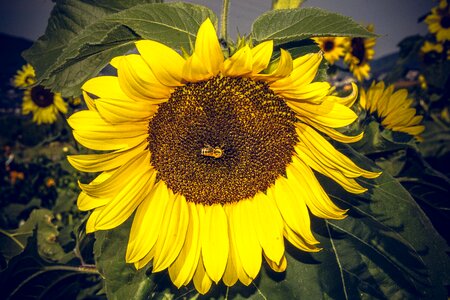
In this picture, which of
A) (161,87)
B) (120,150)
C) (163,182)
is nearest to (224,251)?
(163,182)

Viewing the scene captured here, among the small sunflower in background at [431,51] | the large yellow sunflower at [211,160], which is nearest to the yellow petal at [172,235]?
the large yellow sunflower at [211,160]

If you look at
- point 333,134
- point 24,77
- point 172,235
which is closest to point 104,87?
point 172,235

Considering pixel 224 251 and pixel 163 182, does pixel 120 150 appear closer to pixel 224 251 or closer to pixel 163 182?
pixel 163 182

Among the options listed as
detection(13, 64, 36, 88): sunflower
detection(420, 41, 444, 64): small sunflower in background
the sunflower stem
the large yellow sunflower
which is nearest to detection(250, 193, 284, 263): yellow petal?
the large yellow sunflower

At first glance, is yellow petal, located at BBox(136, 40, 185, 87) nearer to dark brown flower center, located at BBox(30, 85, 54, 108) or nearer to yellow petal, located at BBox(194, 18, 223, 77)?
yellow petal, located at BBox(194, 18, 223, 77)

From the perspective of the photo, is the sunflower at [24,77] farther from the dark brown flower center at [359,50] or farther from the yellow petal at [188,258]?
the yellow petal at [188,258]

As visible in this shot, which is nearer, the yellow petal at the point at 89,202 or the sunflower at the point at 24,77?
the yellow petal at the point at 89,202
